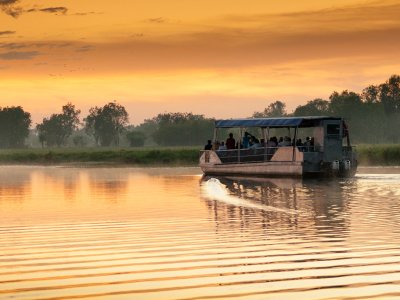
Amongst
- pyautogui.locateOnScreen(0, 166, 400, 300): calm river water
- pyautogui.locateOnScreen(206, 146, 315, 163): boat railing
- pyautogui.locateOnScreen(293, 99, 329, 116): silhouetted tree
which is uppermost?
pyautogui.locateOnScreen(293, 99, 329, 116): silhouetted tree

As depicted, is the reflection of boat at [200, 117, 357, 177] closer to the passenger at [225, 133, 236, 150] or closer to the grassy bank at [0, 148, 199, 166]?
the passenger at [225, 133, 236, 150]

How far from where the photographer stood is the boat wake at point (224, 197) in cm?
2431

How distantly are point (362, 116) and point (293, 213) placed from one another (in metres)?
149

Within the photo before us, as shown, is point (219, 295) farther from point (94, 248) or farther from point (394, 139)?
point (394, 139)

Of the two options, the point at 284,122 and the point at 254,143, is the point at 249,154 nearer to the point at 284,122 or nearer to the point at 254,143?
the point at 254,143

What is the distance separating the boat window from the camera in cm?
4308

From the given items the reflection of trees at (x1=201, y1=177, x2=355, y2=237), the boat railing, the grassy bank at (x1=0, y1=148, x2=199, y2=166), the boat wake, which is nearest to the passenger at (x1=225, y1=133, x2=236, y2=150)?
the boat railing

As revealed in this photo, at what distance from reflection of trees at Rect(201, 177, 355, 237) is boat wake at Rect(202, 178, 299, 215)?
33 mm

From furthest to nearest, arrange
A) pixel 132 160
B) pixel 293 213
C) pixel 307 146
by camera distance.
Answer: pixel 132 160 → pixel 307 146 → pixel 293 213

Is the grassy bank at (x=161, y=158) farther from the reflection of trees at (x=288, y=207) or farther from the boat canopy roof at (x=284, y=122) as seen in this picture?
the reflection of trees at (x=288, y=207)

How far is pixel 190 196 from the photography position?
30562mm

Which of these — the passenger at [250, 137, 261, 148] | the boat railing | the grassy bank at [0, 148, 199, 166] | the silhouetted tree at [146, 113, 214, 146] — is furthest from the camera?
the silhouetted tree at [146, 113, 214, 146]

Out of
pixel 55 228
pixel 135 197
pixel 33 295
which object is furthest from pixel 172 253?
pixel 135 197

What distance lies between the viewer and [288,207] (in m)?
25.1
